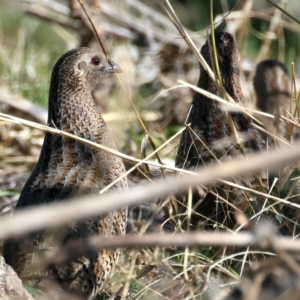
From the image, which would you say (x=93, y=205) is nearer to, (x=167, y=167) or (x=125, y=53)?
(x=167, y=167)

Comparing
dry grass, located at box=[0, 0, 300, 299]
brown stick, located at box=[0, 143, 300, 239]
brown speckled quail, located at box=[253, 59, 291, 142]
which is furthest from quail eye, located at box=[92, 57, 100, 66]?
brown stick, located at box=[0, 143, 300, 239]

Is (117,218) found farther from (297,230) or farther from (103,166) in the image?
(297,230)

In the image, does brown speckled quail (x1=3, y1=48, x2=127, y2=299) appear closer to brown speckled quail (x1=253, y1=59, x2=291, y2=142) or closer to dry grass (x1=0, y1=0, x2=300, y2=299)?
dry grass (x1=0, y1=0, x2=300, y2=299)

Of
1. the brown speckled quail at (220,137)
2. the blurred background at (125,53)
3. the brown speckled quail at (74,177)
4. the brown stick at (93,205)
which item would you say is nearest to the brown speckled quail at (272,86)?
the blurred background at (125,53)

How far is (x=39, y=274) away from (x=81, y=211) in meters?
2.09

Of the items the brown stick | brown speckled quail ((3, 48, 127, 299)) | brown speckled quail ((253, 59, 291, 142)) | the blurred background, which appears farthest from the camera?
brown speckled quail ((253, 59, 291, 142))

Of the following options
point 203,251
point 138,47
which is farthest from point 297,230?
point 138,47

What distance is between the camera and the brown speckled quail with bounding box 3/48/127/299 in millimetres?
3113

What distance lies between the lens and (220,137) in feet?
13.7

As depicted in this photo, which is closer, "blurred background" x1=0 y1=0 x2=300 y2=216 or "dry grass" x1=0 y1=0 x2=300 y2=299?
"dry grass" x1=0 y1=0 x2=300 y2=299

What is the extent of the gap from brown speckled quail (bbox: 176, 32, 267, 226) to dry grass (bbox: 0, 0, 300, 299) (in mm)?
123

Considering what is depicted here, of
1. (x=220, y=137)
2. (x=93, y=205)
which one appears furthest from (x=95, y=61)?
(x=93, y=205)

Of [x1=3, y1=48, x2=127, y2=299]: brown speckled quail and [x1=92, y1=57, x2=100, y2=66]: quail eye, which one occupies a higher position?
[x1=92, y1=57, x2=100, y2=66]: quail eye

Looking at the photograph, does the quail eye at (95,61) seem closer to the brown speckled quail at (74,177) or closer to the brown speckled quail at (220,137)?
the brown speckled quail at (74,177)
